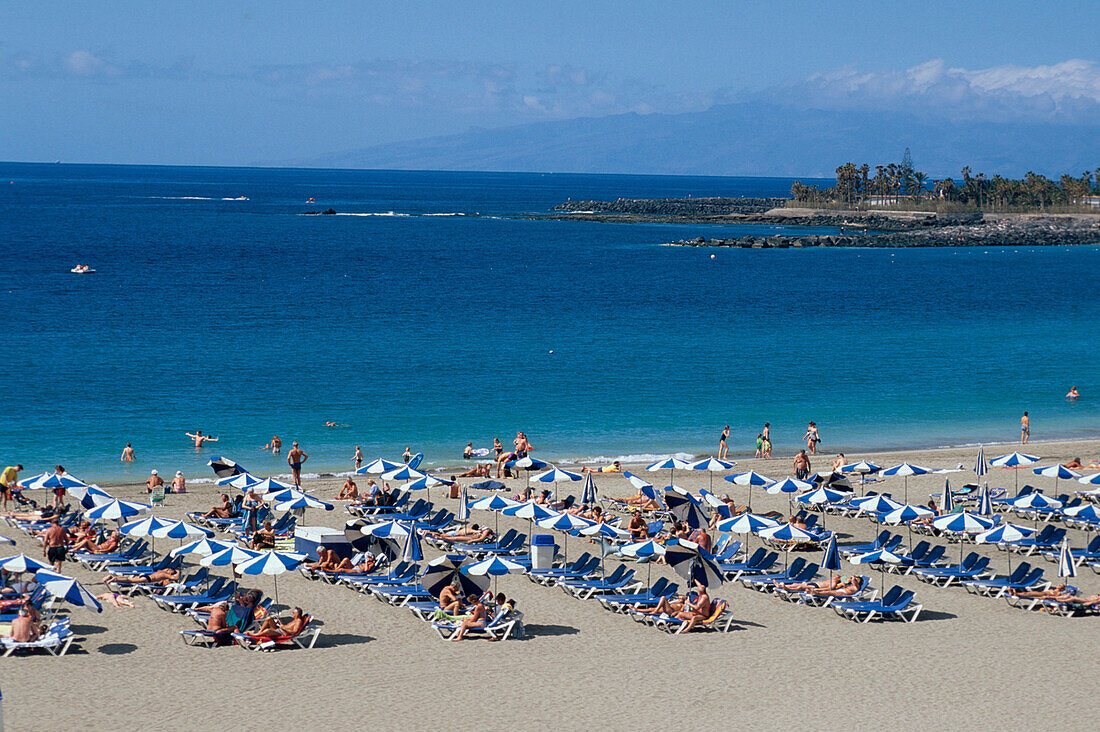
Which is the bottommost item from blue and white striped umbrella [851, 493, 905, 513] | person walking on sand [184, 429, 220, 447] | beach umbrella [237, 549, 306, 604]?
person walking on sand [184, 429, 220, 447]

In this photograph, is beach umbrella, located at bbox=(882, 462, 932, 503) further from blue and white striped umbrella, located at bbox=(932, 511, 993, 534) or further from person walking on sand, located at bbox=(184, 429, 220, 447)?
person walking on sand, located at bbox=(184, 429, 220, 447)

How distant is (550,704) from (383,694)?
6.75 ft

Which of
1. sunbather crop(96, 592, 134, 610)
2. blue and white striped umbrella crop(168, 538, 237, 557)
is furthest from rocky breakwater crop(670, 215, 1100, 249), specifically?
blue and white striped umbrella crop(168, 538, 237, 557)

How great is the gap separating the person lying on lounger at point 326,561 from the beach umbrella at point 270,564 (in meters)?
2.90

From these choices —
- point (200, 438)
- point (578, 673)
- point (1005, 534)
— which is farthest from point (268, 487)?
point (1005, 534)

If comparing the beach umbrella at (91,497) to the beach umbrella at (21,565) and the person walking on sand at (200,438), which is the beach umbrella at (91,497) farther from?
the person walking on sand at (200,438)

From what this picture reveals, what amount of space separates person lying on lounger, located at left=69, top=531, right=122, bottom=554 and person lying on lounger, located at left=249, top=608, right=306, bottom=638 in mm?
5262

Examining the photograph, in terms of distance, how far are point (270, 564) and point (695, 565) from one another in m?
6.18

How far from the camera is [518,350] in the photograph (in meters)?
49.9

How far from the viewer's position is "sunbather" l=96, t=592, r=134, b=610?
17.4m

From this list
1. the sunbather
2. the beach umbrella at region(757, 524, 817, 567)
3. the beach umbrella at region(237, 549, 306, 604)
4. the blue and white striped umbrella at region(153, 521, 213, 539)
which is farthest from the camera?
the beach umbrella at region(757, 524, 817, 567)

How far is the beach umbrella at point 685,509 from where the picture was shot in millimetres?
20781

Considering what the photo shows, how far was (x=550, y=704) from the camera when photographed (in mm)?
13672

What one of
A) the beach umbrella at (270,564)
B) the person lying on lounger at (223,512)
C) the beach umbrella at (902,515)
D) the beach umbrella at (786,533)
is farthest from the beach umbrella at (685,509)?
the person lying on lounger at (223,512)
